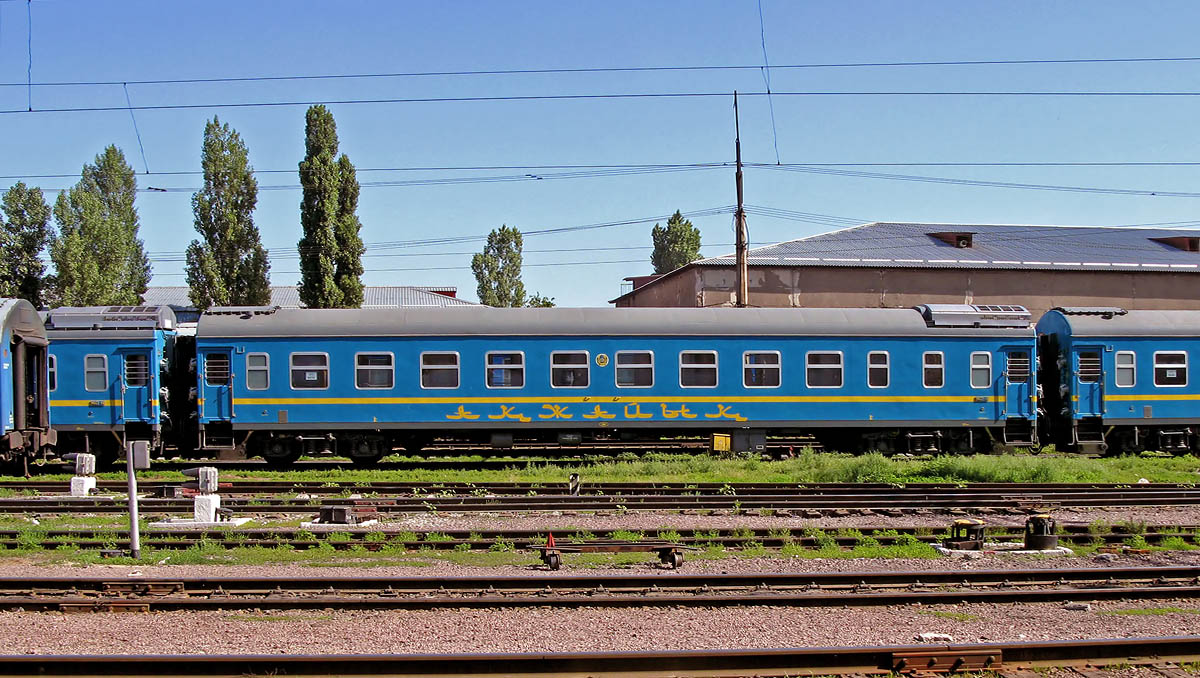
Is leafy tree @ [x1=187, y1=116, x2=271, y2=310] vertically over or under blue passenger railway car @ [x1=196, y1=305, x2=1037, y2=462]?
over

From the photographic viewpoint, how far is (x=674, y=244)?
7962 centimetres

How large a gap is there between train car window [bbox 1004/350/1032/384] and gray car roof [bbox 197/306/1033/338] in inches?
17.7

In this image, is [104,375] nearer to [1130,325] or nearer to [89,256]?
[1130,325]

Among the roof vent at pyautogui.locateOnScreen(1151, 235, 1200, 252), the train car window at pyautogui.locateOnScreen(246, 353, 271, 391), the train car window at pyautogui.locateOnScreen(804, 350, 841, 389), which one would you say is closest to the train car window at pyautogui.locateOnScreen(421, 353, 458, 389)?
the train car window at pyautogui.locateOnScreen(246, 353, 271, 391)

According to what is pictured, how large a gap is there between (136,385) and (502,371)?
719cm

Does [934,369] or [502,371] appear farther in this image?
[934,369]

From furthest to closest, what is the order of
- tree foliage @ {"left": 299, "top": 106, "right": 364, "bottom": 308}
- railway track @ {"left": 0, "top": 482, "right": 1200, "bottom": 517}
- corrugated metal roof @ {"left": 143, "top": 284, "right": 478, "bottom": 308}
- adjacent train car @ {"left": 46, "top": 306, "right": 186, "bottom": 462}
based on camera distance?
corrugated metal roof @ {"left": 143, "top": 284, "right": 478, "bottom": 308}
tree foliage @ {"left": 299, "top": 106, "right": 364, "bottom": 308}
adjacent train car @ {"left": 46, "top": 306, "right": 186, "bottom": 462}
railway track @ {"left": 0, "top": 482, "right": 1200, "bottom": 517}

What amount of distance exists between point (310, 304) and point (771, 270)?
60.6 feet

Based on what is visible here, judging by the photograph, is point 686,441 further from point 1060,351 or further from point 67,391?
point 67,391

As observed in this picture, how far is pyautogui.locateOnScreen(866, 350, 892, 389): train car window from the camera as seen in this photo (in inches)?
842

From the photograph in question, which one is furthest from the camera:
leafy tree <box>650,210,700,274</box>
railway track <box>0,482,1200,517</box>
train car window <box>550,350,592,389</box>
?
leafy tree <box>650,210,700,274</box>

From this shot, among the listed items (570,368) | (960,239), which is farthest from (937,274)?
(570,368)

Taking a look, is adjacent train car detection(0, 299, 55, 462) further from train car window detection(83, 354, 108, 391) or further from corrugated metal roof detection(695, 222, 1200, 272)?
corrugated metal roof detection(695, 222, 1200, 272)

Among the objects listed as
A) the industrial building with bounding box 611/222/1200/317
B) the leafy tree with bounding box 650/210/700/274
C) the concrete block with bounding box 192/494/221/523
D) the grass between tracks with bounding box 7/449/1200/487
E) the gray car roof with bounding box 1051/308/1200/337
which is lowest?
the grass between tracks with bounding box 7/449/1200/487
